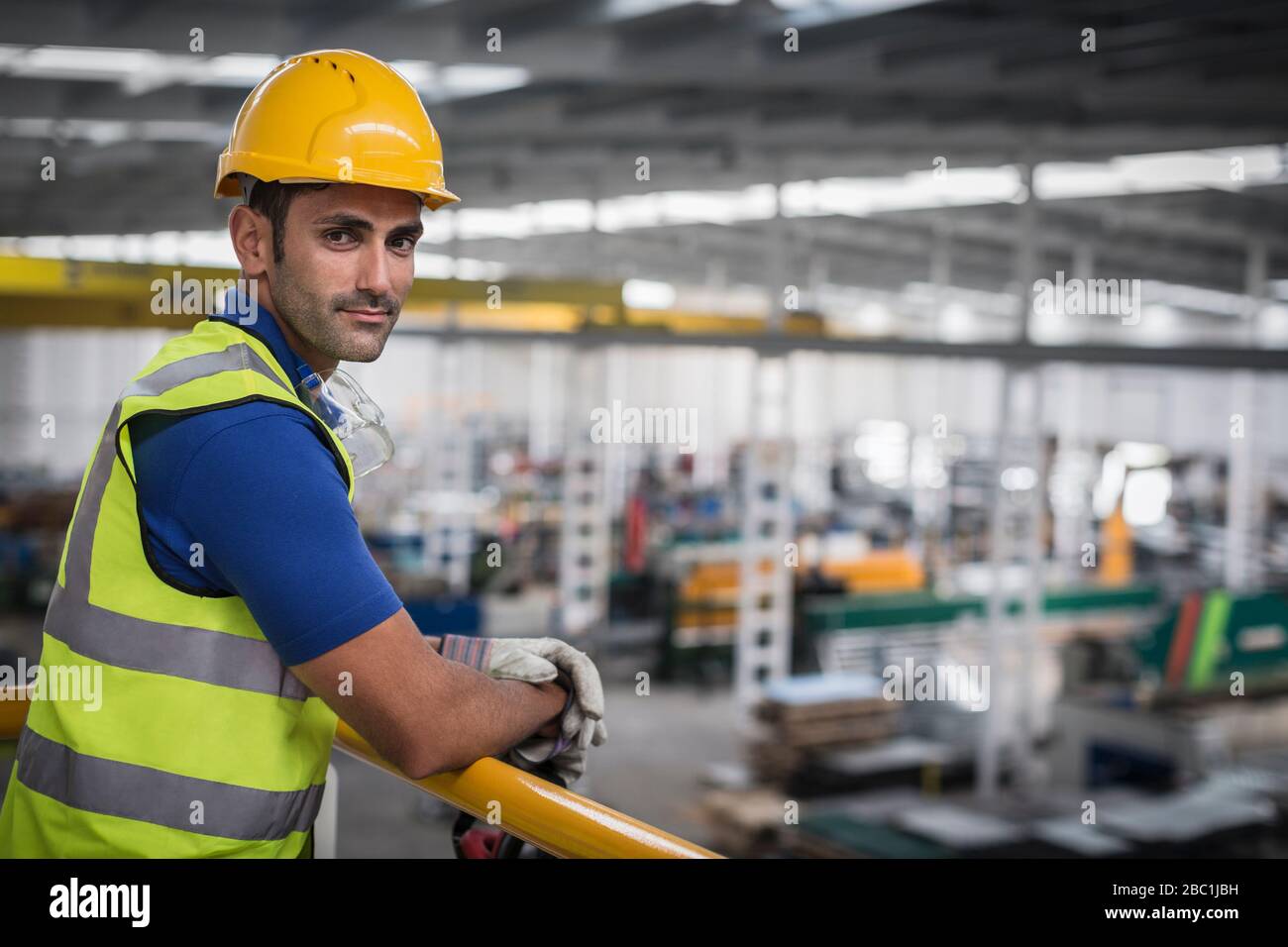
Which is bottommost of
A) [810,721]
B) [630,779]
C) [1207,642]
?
[630,779]

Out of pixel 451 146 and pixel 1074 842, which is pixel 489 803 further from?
pixel 451 146

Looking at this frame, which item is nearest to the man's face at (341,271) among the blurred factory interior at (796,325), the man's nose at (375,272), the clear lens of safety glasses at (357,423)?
the man's nose at (375,272)

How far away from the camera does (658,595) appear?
52.7ft

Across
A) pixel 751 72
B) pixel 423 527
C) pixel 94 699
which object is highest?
pixel 751 72

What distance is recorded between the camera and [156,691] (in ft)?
4.27

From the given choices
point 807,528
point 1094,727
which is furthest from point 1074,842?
point 807,528

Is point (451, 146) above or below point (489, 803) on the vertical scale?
above

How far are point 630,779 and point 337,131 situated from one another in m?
10.6

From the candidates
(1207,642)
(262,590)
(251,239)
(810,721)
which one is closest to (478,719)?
(262,590)

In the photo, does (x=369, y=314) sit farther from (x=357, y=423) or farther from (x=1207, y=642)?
(x=1207, y=642)

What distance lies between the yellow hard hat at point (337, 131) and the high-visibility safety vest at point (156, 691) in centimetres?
27

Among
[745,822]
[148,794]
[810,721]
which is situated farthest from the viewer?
[810,721]

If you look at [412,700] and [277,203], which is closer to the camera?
[412,700]
